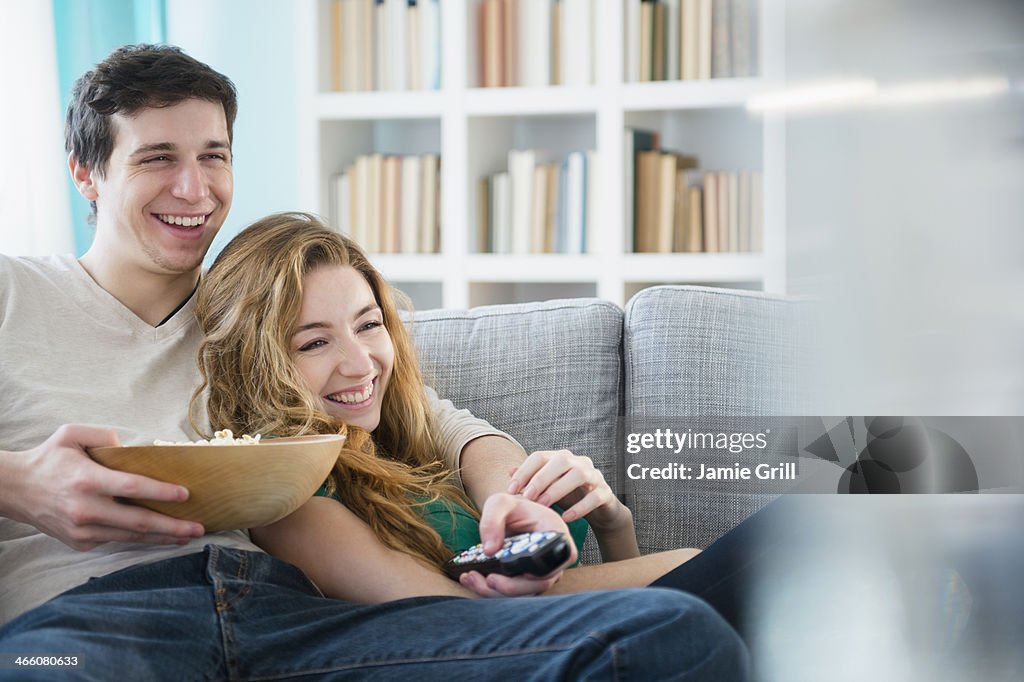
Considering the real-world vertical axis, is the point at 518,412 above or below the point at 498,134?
below

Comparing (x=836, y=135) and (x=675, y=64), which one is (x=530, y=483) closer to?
(x=836, y=135)

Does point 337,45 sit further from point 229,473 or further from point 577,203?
point 229,473

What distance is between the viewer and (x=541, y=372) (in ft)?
4.53

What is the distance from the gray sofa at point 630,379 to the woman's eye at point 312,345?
0.85 ft

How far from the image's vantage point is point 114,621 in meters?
0.78

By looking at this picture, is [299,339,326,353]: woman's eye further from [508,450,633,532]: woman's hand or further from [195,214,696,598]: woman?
[508,450,633,532]: woman's hand

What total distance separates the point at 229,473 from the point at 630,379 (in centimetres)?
71

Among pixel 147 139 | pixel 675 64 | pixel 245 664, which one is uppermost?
pixel 675 64

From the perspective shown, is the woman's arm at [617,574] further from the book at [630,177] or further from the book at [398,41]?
the book at [398,41]

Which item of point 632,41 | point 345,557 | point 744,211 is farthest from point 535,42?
point 345,557

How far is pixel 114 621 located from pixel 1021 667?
76 cm

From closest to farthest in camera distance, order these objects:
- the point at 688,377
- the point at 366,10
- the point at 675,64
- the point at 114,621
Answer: the point at 114,621, the point at 688,377, the point at 675,64, the point at 366,10

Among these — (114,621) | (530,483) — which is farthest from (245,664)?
(530,483)

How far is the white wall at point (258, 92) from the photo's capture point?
254 centimetres
